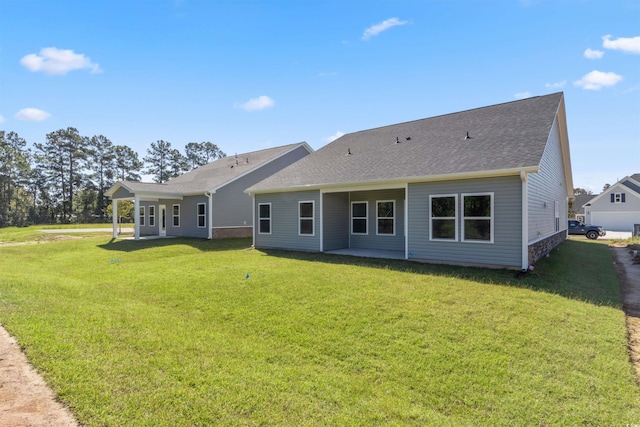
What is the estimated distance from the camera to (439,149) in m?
11.7

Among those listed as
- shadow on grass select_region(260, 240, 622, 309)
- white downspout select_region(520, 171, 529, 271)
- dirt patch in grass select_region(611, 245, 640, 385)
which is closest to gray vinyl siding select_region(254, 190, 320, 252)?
shadow on grass select_region(260, 240, 622, 309)

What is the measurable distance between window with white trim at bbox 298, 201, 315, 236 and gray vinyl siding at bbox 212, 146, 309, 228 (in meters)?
7.00

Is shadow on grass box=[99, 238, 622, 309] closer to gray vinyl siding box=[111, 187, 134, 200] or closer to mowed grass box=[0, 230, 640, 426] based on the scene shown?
mowed grass box=[0, 230, 640, 426]

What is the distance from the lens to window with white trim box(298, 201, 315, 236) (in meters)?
13.5

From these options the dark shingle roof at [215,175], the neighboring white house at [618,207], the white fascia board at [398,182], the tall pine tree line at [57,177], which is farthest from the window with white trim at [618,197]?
the tall pine tree line at [57,177]

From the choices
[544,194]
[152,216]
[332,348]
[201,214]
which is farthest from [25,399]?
[152,216]

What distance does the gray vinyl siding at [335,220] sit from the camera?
13328 mm

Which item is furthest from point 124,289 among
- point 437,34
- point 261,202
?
point 437,34

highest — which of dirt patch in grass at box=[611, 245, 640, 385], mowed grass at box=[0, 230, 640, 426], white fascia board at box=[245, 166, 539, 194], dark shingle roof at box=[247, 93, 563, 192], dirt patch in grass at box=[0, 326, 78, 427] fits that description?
dark shingle roof at box=[247, 93, 563, 192]

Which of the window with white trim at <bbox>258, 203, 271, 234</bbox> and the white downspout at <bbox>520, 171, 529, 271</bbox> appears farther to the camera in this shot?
the window with white trim at <bbox>258, 203, 271, 234</bbox>

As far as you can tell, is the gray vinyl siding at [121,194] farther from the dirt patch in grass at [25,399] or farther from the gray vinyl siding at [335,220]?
the dirt patch in grass at [25,399]

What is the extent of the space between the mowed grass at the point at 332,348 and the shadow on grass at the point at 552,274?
4.0 inches

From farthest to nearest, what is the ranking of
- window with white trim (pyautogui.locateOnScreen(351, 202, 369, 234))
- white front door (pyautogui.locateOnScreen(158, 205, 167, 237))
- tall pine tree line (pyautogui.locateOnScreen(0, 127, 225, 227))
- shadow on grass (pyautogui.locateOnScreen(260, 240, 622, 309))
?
tall pine tree line (pyautogui.locateOnScreen(0, 127, 225, 227))
white front door (pyautogui.locateOnScreen(158, 205, 167, 237))
window with white trim (pyautogui.locateOnScreen(351, 202, 369, 234))
shadow on grass (pyautogui.locateOnScreen(260, 240, 622, 309))

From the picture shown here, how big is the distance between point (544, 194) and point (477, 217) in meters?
4.65
